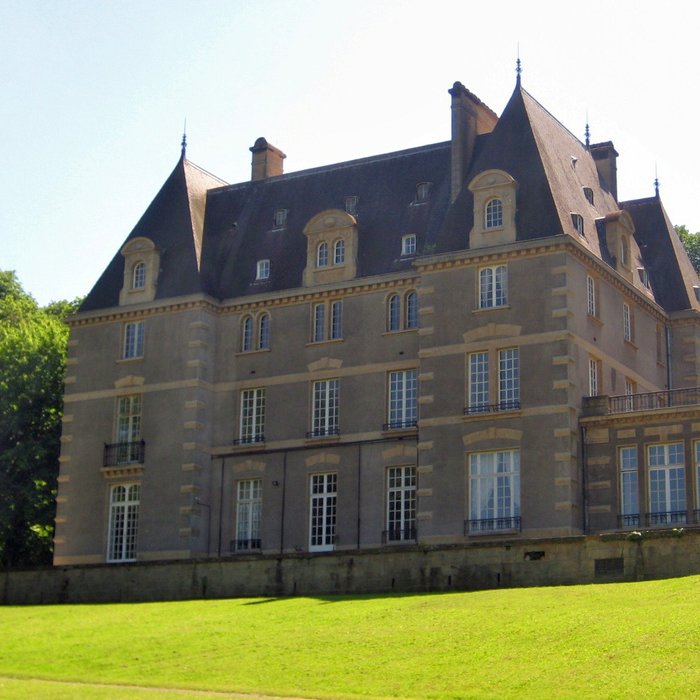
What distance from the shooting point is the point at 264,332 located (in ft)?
160

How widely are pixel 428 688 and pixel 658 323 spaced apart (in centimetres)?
2947

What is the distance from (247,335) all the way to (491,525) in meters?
12.0

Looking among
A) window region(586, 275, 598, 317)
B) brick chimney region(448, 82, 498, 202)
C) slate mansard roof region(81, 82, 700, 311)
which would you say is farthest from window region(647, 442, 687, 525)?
brick chimney region(448, 82, 498, 202)

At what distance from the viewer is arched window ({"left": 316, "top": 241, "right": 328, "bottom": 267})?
4803 centimetres

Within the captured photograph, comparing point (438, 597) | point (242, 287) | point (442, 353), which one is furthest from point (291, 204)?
point (438, 597)

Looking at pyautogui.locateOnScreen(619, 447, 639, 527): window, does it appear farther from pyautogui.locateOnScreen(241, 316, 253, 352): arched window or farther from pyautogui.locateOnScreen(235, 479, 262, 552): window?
pyautogui.locateOnScreen(241, 316, 253, 352): arched window

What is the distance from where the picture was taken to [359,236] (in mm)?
47938

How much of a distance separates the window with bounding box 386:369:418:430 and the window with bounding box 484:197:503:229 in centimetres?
525

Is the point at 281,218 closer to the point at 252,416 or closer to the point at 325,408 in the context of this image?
the point at 252,416

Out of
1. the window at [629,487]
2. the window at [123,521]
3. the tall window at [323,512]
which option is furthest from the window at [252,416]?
the window at [629,487]

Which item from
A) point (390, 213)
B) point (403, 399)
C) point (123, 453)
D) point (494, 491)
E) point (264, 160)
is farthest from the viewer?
point (264, 160)

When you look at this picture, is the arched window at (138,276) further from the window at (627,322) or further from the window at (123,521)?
the window at (627,322)

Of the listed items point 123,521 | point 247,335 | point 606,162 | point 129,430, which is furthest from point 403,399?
point 606,162

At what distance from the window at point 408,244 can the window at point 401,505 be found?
7178 millimetres
